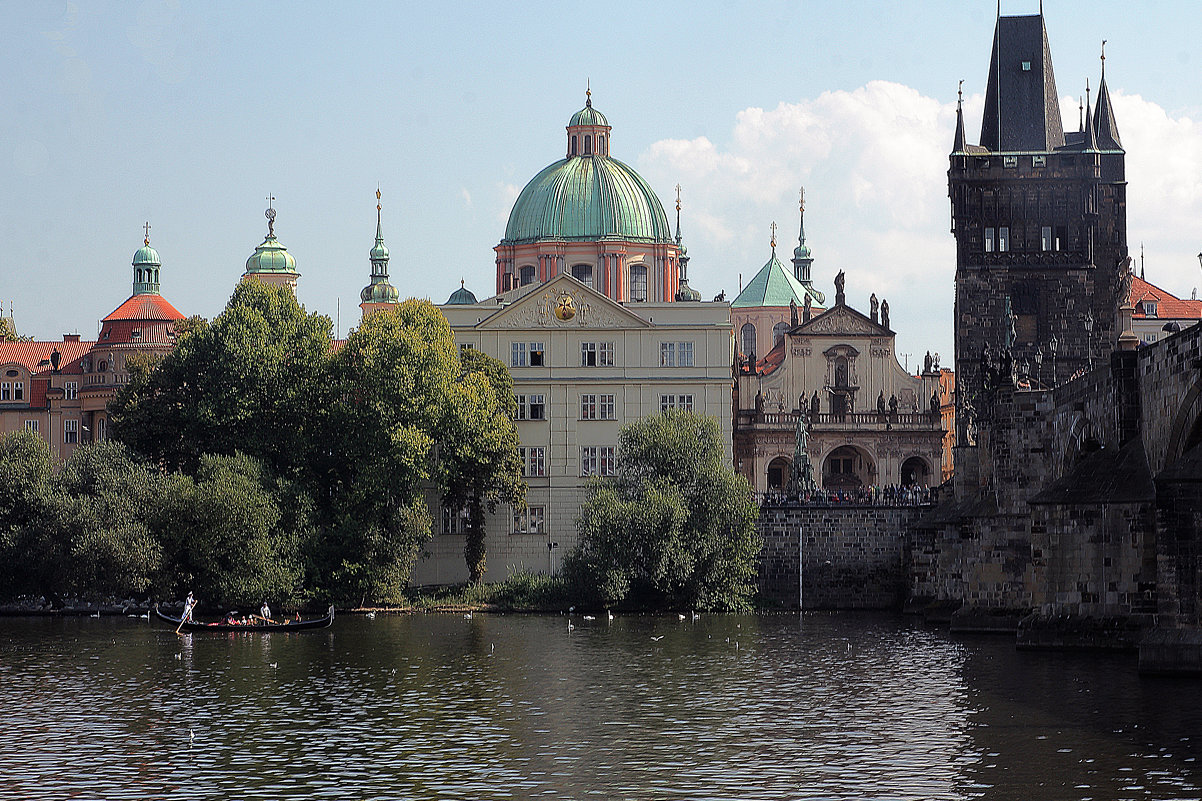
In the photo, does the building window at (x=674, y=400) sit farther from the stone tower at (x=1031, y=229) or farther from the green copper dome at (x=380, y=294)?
the green copper dome at (x=380, y=294)

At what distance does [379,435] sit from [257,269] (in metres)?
82.1

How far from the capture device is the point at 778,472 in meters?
121

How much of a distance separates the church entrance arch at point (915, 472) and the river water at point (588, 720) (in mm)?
50945

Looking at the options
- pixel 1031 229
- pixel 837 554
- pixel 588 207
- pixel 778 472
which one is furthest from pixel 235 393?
pixel 778 472

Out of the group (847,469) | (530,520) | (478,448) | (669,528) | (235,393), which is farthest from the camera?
(847,469)

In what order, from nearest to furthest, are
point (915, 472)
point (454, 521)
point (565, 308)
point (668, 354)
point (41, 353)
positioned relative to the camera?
point (454, 521) → point (668, 354) → point (565, 308) → point (915, 472) → point (41, 353)

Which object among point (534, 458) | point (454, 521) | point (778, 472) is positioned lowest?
point (454, 521)

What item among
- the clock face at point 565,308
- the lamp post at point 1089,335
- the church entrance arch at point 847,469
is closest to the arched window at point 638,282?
the church entrance arch at point 847,469

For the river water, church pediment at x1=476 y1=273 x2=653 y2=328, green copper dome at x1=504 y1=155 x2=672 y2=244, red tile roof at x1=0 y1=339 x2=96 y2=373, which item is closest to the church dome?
green copper dome at x1=504 y1=155 x2=672 y2=244

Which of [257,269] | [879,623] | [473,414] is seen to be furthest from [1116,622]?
[257,269]

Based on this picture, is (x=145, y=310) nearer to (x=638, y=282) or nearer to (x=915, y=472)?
(x=638, y=282)

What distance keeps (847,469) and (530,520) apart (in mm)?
34050

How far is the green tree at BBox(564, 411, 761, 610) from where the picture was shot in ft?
254

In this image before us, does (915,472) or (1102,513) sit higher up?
(915,472)
